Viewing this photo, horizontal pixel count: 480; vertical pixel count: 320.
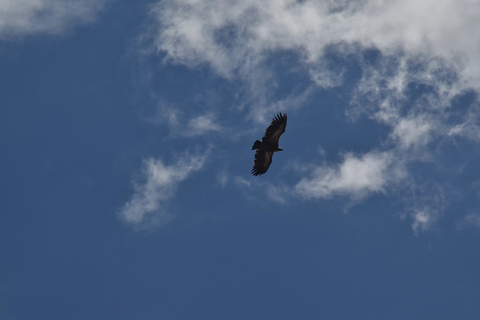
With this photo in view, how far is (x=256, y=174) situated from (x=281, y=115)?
6.03m

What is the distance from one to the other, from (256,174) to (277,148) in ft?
9.94

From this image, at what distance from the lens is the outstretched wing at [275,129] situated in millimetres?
82625

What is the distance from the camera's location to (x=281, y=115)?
3253 inches

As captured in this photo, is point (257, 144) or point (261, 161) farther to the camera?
point (261, 161)

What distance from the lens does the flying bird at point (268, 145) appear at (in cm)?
8269

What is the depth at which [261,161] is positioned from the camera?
8519 cm

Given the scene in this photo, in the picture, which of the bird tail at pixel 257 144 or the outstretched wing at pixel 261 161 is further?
the outstretched wing at pixel 261 161

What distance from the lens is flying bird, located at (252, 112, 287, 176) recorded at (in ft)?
271

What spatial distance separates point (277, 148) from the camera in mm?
84375

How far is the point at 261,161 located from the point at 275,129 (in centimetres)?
365

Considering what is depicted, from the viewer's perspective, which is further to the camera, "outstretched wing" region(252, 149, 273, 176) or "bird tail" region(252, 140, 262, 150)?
"outstretched wing" region(252, 149, 273, 176)

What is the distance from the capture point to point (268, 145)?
83.9 metres

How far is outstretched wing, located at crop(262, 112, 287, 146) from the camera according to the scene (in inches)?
3253

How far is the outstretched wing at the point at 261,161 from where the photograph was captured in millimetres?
84869
